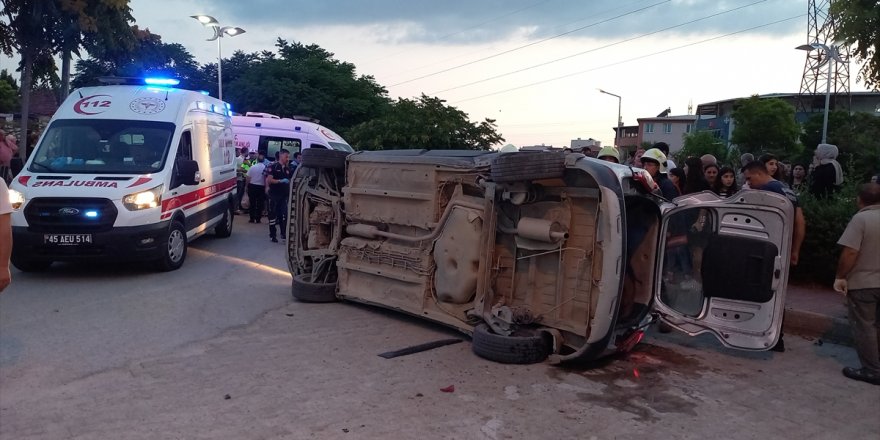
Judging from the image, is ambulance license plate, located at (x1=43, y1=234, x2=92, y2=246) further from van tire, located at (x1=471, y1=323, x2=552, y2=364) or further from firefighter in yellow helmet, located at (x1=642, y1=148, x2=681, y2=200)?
firefighter in yellow helmet, located at (x1=642, y1=148, x2=681, y2=200)

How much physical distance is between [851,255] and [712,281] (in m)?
1.08

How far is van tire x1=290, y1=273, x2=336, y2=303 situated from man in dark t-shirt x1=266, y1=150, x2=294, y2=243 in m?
4.57

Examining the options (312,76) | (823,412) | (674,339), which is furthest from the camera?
(312,76)

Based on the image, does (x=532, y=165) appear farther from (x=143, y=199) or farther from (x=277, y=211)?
(x=277, y=211)

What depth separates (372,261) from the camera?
703 cm

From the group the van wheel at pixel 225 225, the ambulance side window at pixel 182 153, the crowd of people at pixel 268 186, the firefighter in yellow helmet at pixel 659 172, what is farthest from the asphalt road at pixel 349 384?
the van wheel at pixel 225 225

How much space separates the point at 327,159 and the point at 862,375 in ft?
17.7

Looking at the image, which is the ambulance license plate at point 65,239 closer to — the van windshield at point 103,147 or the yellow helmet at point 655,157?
the van windshield at point 103,147

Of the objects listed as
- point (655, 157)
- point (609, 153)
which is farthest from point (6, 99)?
point (655, 157)

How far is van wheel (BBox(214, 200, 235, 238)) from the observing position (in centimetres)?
1240

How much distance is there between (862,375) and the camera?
5375 millimetres

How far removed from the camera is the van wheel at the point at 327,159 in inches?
296

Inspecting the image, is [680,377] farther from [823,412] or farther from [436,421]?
[436,421]

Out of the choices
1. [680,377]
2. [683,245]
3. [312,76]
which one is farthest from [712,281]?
[312,76]
